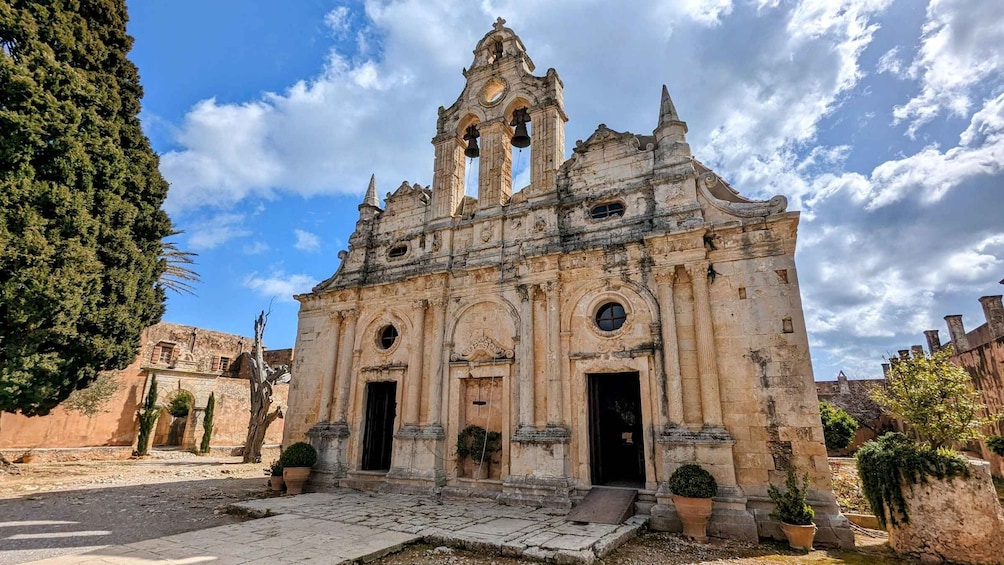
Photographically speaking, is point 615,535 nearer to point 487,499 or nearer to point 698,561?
point 698,561

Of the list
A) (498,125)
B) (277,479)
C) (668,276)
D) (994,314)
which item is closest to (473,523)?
(668,276)

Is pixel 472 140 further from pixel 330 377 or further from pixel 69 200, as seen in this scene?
pixel 69 200

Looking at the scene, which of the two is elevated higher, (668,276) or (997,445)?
(668,276)

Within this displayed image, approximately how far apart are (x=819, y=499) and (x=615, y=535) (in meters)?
3.83

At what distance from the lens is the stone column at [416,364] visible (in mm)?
12789

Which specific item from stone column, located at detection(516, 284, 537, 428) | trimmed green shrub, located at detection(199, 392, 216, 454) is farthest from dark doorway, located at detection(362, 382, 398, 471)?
trimmed green shrub, located at detection(199, 392, 216, 454)

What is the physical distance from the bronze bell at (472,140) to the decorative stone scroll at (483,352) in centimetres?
675

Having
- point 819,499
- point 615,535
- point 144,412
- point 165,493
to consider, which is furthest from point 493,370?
point 144,412

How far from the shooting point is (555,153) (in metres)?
13.2

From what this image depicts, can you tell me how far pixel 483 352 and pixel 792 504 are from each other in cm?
730

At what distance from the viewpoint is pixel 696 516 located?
8.35 meters

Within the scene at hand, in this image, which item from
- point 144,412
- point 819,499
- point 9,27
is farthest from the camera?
point 144,412

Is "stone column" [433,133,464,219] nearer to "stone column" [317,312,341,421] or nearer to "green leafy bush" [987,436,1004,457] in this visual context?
"stone column" [317,312,341,421]

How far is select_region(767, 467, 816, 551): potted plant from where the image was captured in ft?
25.3
